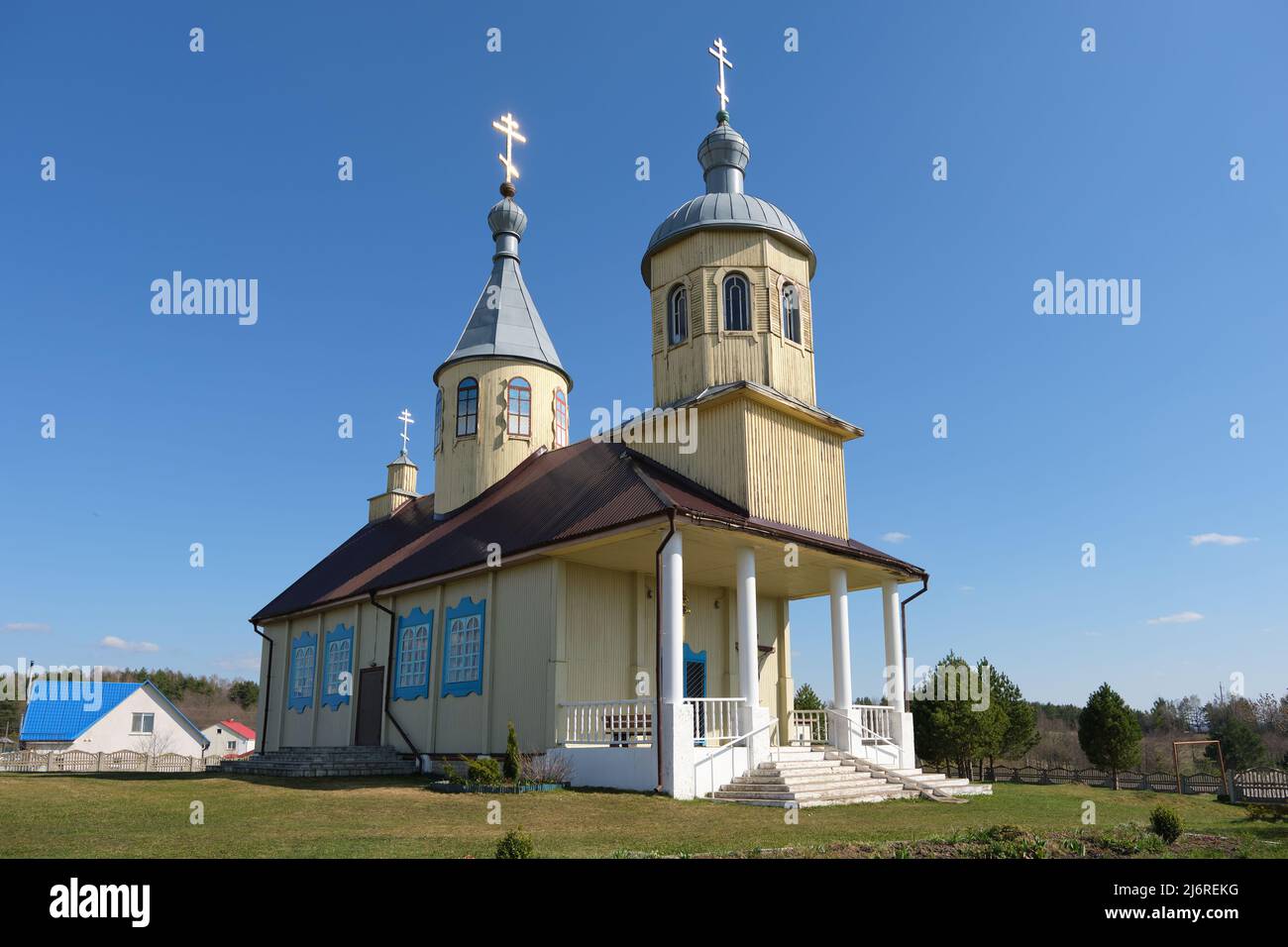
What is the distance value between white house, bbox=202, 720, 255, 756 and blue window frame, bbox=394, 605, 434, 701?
4395cm

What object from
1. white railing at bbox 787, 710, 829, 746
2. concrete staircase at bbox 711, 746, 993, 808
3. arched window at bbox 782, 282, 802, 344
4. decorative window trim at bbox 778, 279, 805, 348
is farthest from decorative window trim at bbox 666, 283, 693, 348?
concrete staircase at bbox 711, 746, 993, 808

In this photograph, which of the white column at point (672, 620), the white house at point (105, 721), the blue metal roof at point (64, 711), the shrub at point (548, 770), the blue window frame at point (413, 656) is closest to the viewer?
the white column at point (672, 620)

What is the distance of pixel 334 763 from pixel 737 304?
13.0 metres

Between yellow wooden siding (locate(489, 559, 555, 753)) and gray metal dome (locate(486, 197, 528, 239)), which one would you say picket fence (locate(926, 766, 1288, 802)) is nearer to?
yellow wooden siding (locate(489, 559, 555, 753))

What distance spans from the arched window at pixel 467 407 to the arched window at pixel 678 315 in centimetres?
720

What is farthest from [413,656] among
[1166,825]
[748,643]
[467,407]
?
[1166,825]

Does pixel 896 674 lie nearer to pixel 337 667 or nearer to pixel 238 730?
pixel 337 667

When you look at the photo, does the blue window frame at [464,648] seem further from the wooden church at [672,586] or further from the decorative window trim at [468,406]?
the decorative window trim at [468,406]

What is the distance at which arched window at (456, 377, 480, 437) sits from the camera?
84.5ft

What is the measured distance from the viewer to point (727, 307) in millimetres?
20188

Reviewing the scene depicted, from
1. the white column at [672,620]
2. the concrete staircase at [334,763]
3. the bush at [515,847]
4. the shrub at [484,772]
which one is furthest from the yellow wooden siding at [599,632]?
the bush at [515,847]

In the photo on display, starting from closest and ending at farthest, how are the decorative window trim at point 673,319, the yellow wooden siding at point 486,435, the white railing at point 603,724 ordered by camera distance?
the white railing at point 603,724, the decorative window trim at point 673,319, the yellow wooden siding at point 486,435

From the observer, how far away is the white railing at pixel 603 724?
53.7 feet

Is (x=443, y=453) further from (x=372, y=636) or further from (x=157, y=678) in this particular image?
(x=157, y=678)
